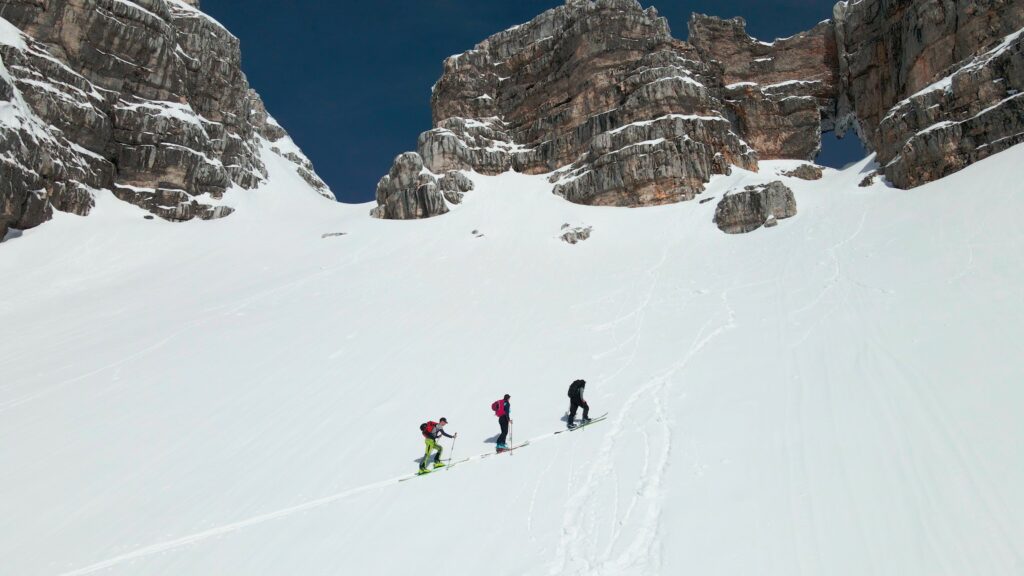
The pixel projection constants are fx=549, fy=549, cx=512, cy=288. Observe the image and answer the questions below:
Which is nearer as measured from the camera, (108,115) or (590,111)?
(108,115)

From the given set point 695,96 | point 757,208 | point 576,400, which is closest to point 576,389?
point 576,400

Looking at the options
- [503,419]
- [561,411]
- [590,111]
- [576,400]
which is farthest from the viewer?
[590,111]

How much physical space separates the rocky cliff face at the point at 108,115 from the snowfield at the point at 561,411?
15.6m

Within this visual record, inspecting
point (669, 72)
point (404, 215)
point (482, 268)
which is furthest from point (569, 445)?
point (669, 72)

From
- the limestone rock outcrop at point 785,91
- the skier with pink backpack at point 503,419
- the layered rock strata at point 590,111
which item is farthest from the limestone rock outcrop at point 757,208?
the skier with pink backpack at point 503,419

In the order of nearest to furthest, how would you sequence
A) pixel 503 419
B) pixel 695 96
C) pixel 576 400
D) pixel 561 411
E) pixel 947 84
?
pixel 503 419 < pixel 576 400 < pixel 561 411 < pixel 947 84 < pixel 695 96

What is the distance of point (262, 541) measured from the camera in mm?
8180

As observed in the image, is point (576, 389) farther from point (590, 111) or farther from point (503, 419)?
point (590, 111)

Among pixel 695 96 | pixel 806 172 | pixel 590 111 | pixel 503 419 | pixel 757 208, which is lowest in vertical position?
pixel 503 419

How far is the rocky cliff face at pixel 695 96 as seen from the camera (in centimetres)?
3259

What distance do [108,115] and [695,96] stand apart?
53568 mm

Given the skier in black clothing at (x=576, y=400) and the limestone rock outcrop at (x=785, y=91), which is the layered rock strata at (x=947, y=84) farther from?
the skier in black clothing at (x=576, y=400)

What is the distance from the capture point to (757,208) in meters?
35.3

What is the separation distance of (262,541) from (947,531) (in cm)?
883
